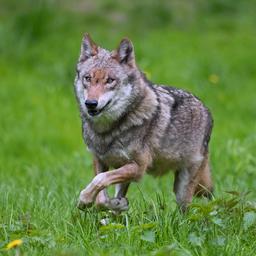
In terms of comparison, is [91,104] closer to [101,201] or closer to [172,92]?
[101,201]

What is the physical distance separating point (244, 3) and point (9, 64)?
5545mm

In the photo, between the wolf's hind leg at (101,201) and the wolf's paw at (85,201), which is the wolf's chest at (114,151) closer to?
the wolf's hind leg at (101,201)

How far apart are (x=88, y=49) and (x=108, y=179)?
3.73ft

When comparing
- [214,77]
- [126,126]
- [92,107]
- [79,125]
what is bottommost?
[79,125]

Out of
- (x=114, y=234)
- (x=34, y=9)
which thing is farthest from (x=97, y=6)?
(x=114, y=234)

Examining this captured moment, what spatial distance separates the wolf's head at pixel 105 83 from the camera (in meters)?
6.12

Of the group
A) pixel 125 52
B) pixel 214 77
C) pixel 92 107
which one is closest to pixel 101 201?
pixel 92 107

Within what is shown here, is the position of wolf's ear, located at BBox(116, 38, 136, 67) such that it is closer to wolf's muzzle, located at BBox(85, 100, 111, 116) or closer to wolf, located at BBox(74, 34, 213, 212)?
wolf, located at BBox(74, 34, 213, 212)

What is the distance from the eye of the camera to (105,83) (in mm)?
6195

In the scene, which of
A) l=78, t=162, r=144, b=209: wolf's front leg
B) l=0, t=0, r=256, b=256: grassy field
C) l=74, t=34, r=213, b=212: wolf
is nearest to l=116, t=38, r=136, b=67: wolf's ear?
l=74, t=34, r=213, b=212: wolf

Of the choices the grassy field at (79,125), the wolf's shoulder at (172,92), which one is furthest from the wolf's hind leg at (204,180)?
the wolf's shoulder at (172,92)

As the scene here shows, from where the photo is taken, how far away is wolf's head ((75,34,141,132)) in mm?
6118

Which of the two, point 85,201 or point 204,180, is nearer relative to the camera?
point 85,201

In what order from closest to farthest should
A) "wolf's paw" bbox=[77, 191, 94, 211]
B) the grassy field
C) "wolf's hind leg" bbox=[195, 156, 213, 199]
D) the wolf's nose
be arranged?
the grassy field
"wolf's paw" bbox=[77, 191, 94, 211]
the wolf's nose
"wolf's hind leg" bbox=[195, 156, 213, 199]
